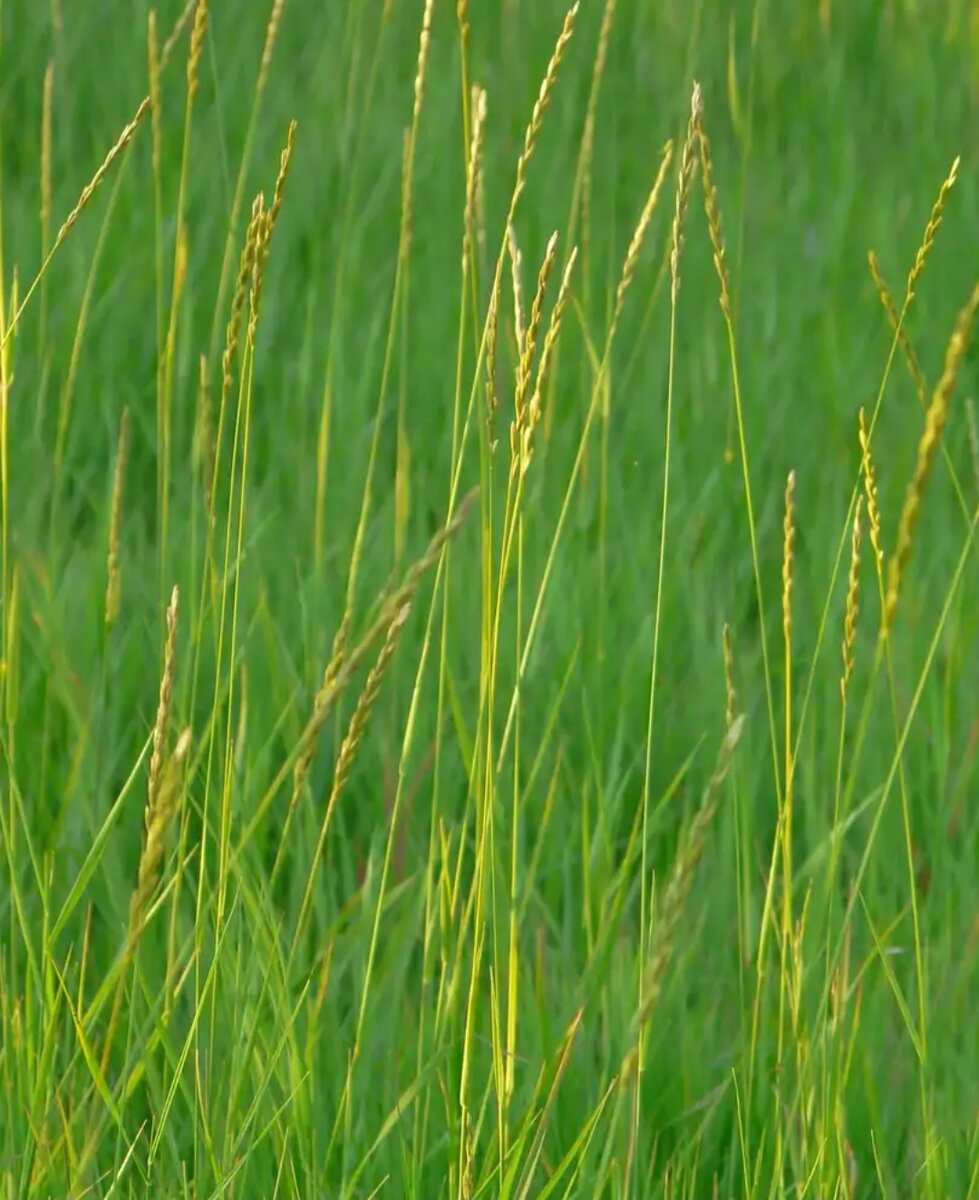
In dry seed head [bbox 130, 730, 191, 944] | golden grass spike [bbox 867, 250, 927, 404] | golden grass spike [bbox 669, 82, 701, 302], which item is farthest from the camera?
golden grass spike [bbox 867, 250, 927, 404]

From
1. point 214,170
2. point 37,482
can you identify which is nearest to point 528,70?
point 214,170

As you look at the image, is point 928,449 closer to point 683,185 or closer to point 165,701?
point 683,185

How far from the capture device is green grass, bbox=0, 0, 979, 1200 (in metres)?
1.13

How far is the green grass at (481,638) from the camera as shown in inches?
44.5

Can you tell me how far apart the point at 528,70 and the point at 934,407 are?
240cm

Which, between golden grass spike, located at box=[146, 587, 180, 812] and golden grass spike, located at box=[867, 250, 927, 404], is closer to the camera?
golden grass spike, located at box=[146, 587, 180, 812]

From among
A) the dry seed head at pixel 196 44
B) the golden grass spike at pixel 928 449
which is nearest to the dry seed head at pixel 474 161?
the dry seed head at pixel 196 44

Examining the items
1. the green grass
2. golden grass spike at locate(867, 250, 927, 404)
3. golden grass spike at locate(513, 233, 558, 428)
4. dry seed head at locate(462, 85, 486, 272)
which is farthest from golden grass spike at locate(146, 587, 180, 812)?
golden grass spike at locate(867, 250, 927, 404)

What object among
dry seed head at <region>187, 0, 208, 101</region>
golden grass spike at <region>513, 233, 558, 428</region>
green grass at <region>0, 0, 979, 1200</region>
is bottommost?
green grass at <region>0, 0, 979, 1200</region>

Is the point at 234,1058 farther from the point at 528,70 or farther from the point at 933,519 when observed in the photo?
the point at 528,70

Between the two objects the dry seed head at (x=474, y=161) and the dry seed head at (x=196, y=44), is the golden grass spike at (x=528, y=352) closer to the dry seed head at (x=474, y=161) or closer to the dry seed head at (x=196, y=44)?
the dry seed head at (x=474, y=161)

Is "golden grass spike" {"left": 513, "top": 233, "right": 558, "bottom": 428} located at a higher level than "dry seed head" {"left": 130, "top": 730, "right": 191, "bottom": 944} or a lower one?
higher

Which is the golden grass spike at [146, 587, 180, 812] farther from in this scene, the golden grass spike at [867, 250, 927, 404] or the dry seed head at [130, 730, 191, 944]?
the golden grass spike at [867, 250, 927, 404]

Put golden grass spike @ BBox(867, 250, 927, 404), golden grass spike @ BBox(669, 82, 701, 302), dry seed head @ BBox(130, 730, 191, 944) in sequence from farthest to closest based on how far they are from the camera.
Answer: golden grass spike @ BBox(867, 250, 927, 404)
golden grass spike @ BBox(669, 82, 701, 302)
dry seed head @ BBox(130, 730, 191, 944)
